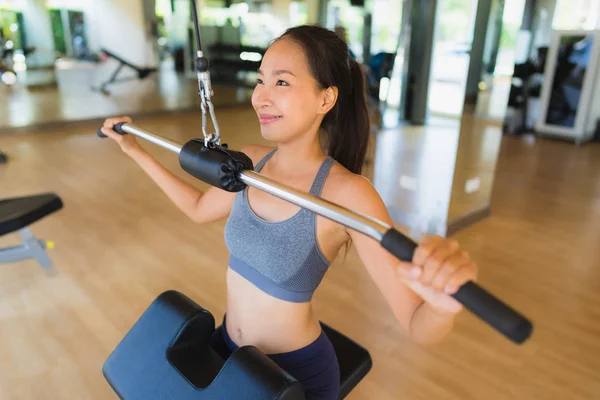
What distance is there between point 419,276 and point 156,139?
651mm

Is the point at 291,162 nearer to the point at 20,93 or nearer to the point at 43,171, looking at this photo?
the point at 43,171

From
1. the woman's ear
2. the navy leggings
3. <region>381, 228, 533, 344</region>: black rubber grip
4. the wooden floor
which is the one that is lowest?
the wooden floor

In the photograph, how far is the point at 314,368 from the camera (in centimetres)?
106

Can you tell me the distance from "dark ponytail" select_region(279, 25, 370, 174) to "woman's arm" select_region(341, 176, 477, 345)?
20 centimetres

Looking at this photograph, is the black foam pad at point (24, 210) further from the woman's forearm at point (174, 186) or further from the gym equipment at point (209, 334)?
the gym equipment at point (209, 334)

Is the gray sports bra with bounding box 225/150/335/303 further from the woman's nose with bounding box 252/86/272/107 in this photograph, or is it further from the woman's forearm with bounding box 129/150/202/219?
the woman's forearm with bounding box 129/150/202/219

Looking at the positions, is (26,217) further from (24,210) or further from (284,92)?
(284,92)

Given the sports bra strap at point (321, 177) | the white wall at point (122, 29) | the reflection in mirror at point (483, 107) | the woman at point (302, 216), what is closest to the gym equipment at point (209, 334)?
the woman at point (302, 216)

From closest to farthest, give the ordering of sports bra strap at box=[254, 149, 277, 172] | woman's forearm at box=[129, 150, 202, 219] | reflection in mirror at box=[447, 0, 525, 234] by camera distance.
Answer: sports bra strap at box=[254, 149, 277, 172]
woman's forearm at box=[129, 150, 202, 219]
reflection in mirror at box=[447, 0, 525, 234]

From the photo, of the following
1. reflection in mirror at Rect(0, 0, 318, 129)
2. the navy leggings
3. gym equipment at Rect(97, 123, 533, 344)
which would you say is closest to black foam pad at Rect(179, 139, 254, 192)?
gym equipment at Rect(97, 123, 533, 344)

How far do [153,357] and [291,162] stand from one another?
0.53 metres

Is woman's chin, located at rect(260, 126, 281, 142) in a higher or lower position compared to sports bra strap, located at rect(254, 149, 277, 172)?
higher

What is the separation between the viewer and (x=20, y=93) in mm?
7164

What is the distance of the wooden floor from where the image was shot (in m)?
1.78
